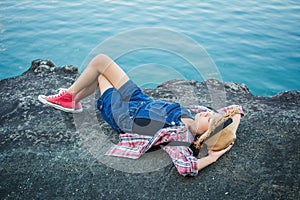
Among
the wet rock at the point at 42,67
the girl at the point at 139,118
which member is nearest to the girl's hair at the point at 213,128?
the girl at the point at 139,118

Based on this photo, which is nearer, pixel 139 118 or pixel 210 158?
Result: pixel 210 158

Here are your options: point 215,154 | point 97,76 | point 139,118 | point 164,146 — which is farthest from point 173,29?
point 215,154

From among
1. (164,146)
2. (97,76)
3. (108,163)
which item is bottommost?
(108,163)

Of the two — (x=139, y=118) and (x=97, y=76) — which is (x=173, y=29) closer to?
(x=97, y=76)

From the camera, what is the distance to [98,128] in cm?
329

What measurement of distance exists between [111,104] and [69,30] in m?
5.91

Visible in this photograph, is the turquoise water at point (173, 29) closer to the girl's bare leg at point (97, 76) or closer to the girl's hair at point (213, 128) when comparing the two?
the girl's bare leg at point (97, 76)

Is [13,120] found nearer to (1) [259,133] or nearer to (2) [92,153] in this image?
(2) [92,153]

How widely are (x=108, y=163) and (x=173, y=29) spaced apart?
6545 millimetres

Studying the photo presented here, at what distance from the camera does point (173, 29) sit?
28.5 ft

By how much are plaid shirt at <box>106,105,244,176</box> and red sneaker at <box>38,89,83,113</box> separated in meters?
0.78

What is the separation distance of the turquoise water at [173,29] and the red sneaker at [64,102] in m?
3.64

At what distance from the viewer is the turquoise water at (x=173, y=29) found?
23.6 ft

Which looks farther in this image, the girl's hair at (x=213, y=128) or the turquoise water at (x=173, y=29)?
the turquoise water at (x=173, y=29)
